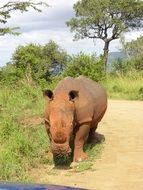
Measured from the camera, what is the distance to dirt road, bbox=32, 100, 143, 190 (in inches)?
296

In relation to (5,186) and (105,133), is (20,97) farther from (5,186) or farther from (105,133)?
(5,186)

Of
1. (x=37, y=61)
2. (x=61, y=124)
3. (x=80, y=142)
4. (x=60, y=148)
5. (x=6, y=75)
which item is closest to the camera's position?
(x=60, y=148)

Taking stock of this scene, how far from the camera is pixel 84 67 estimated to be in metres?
21.4

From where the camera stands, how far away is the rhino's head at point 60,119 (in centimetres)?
789

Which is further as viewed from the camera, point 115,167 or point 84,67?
point 84,67

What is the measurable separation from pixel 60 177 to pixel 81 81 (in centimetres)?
238

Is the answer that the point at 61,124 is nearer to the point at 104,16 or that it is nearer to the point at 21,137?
the point at 21,137

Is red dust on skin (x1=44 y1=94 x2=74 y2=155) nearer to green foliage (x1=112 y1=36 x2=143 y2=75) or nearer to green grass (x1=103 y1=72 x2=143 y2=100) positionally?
green grass (x1=103 y1=72 x2=143 y2=100)

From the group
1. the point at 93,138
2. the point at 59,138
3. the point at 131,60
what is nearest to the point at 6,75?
the point at 93,138

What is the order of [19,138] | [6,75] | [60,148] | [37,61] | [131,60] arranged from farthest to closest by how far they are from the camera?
[131,60] → [37,61] → [6,75] → [19,138] → [60,148]

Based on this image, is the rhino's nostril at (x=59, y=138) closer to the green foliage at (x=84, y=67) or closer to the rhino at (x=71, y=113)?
the rhino at (x=71, y=113)

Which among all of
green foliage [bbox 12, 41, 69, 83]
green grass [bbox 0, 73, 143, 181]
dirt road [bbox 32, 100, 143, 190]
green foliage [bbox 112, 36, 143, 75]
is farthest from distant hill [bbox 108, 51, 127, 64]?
dirt road [bbox 32, 100, 143, 190]

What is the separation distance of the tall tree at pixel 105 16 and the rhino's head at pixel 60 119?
3422 cm

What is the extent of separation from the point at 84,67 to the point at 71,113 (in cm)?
1310
